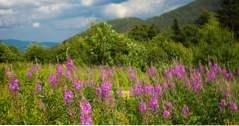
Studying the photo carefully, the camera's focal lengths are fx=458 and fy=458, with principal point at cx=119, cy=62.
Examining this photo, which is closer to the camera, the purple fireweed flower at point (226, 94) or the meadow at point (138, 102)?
the meadow at point (138, 102)

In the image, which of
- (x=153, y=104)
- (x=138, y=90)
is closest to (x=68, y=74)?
(x=138, y=90)

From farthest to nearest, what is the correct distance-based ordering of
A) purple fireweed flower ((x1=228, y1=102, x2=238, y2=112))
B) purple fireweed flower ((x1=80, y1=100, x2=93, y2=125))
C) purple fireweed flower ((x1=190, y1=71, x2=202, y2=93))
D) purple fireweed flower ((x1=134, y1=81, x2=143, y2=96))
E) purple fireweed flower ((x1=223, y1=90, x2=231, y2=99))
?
purple fireweed flower ((x1=190, y1=71, x2=202, y2=93))
purple fireweed flower ((x1=134, y1=81, x2=143, y2=96))
purple fireweed flower ((x1=223, y1=90, x2=231, y2=99))
purple fireweed flower ((x1=228, y1=102, x2=238, y2=112))
purple fireweed flower ((x1=80, y1=100, x2=93, y2=125))

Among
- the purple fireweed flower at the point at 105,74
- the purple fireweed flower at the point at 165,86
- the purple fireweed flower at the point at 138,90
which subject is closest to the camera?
the purple fireweed flower at the point at 138,90

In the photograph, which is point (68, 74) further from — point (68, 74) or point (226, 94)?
point (226, 94)

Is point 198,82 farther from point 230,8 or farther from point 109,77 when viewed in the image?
point 230,8

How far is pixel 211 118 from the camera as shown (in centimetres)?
617

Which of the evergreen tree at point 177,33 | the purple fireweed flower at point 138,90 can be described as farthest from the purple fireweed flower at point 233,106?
the evergreen tree at point 177,33

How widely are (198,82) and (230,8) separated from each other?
175 ft

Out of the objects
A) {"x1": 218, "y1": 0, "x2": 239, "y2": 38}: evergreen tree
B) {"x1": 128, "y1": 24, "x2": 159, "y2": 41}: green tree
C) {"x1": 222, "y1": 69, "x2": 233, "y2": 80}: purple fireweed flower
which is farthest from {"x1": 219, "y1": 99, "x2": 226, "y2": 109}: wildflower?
{"x1": 128, "y1": 24, "x2": 159, "y2": 41}: green tree

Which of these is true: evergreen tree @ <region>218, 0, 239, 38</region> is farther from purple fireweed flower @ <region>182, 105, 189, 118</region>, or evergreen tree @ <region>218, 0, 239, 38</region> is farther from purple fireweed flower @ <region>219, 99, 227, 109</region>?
purple fireweed flower @ <region>182, 105, 189, 118</region>

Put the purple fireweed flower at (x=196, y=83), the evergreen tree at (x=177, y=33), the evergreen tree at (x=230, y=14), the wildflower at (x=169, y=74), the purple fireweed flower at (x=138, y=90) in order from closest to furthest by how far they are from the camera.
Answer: the purple fireweed flower at (x=138, y=90)
the purple fireweed flower at (x=196, y=83)
the wildflower at (x=169, y=74)
the evergreen tree at (x=230, y=14)
the evergreen tree at (x=177, y=33)

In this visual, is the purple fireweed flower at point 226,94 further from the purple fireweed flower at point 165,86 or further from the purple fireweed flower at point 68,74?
the purple fireweed flower at point 68,74

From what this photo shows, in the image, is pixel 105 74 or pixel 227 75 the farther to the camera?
pixel 105 74

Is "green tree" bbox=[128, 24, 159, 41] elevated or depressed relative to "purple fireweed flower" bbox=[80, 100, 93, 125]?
depressed
